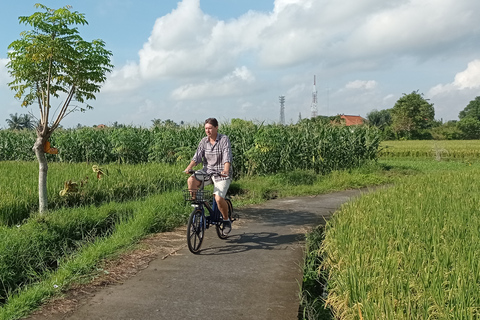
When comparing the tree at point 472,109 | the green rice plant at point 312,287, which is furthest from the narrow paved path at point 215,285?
the tree at point 472,109

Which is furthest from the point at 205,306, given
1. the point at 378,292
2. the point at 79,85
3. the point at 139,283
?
the point at 79,85

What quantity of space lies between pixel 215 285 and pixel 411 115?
68188 mm

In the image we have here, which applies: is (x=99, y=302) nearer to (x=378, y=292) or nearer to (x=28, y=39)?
(x=378, y=292)

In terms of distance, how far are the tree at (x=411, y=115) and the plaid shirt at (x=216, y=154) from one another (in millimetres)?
63779

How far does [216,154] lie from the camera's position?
20.6 feet

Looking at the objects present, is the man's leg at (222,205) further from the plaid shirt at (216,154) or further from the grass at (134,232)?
the grass at (134,232)

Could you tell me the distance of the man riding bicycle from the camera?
6.08 m

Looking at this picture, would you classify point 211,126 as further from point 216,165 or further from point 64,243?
point 64,243

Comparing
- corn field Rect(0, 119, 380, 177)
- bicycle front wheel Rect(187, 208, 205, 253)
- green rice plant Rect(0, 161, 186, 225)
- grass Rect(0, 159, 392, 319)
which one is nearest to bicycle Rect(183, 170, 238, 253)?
bicycle front wheel Rect(187, 208, 205, 253)

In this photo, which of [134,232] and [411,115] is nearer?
[134,232]

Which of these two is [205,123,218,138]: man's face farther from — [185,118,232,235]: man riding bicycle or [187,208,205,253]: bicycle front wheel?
[187,208,205,253]: bicycle front wheel

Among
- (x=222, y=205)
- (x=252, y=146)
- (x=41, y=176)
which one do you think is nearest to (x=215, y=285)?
(x=222, y=205)

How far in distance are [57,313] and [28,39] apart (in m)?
5.70

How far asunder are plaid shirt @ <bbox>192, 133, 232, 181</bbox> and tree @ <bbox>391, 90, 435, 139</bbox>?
63.8 meters
